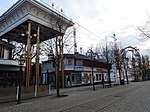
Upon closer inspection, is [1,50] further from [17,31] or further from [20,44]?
[20,44]

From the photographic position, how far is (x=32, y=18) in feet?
80.9

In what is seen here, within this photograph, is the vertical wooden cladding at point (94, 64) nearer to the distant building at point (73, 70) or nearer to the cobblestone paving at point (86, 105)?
the distant building at point (73, 70)

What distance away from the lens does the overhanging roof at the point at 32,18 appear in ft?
79.6

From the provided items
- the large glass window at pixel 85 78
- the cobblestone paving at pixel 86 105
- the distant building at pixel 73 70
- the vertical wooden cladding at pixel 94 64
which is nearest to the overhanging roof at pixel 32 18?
the cobblestone paving at pixel 86 105

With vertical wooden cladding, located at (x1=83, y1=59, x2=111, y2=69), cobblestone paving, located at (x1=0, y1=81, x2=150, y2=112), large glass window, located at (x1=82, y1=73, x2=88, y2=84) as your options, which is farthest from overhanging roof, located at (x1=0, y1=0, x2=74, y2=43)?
large glass window, located at (x1=82, y1=73, x2=88, y2=84)

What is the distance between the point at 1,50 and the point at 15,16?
5.61 metres

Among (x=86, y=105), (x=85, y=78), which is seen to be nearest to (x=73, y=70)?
(x=85, y=78)

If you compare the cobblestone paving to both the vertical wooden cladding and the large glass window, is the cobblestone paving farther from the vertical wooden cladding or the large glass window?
the vertical wooden cladding

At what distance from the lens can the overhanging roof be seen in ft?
79.6

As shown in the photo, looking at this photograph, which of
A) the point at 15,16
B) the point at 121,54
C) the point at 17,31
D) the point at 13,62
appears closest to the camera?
the point at 13,62

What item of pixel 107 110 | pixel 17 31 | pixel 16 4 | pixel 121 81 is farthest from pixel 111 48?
pixel 107 110

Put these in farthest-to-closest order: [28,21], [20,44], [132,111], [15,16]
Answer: [20,44] → [15,16] → [28,21] → [132,111]

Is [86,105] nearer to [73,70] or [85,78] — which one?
[73,70]

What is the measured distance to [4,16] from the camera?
28.4 m
